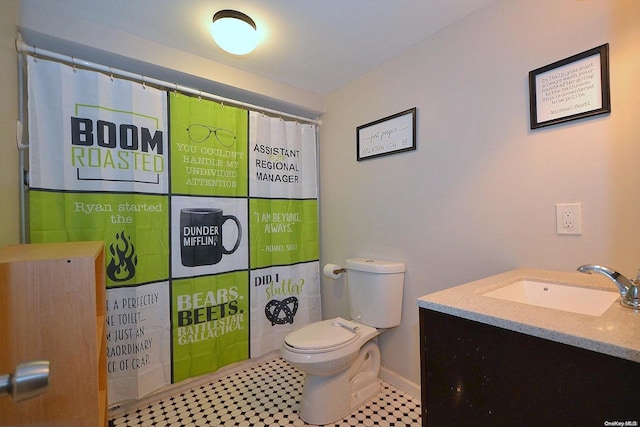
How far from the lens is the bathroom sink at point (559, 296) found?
0.91 metres

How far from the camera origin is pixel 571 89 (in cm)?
108

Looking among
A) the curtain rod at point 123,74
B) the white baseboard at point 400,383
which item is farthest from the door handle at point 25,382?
the white baseboard at point 400,383

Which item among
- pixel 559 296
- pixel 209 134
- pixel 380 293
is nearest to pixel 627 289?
pixel 559 296

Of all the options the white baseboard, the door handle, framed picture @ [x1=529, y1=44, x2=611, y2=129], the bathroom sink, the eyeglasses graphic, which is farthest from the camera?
the eyeglasses graphic

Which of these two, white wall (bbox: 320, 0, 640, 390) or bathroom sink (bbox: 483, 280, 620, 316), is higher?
white wall (bbox: 320, 0, 640, 390)

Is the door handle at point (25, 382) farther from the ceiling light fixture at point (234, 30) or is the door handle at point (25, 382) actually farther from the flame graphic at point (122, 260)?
the ceiling light fixture at point (234, 30)

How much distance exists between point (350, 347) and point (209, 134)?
5.10 feet

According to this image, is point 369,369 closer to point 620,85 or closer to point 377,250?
point 377,250

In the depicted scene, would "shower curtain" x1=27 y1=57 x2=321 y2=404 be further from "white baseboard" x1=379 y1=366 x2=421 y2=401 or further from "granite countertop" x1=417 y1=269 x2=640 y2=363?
"granite countertop" x1=417 y1=269 x2=640 y2=363

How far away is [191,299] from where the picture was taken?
171 cm

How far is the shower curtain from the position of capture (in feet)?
4.53

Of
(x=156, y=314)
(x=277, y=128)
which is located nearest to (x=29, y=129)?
(x=156, y=314)

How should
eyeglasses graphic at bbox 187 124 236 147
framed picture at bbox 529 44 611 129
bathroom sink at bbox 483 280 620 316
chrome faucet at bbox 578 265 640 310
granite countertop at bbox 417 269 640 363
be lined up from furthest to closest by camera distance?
eyeglasses graphic at bbox 187 124 236 147 → framed picture at bbox 529 44 611 129 → bathroom sink at bbox 483 280 620 316 → chrome faucet at bbox 578 265 640 310 → granite countertop at bbox 417 269 640 363

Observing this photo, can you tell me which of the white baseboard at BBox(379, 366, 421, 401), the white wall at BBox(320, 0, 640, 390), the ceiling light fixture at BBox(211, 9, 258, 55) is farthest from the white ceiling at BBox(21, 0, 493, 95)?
the white baseboard at BBox(379, 366, 421, 401)
